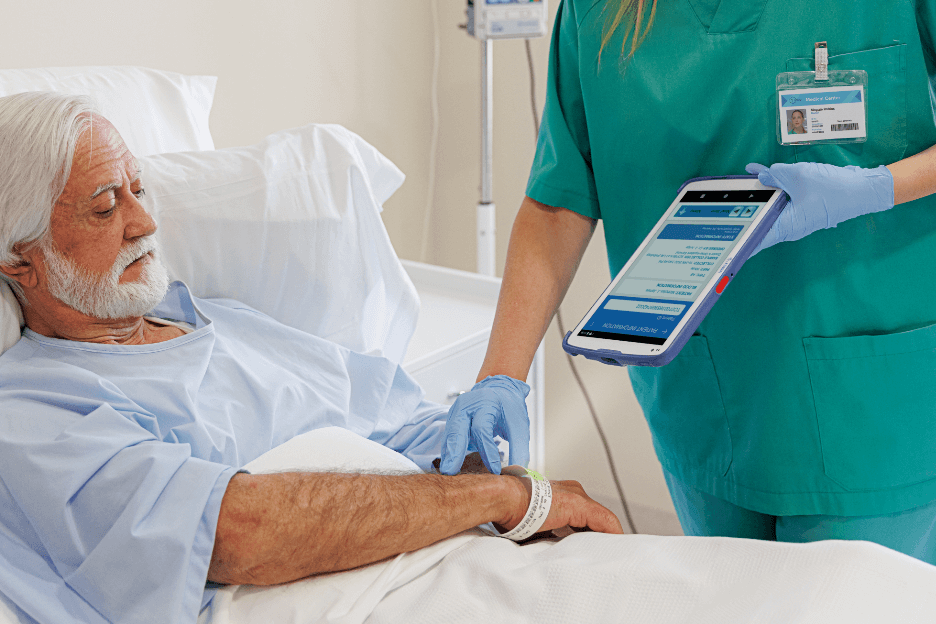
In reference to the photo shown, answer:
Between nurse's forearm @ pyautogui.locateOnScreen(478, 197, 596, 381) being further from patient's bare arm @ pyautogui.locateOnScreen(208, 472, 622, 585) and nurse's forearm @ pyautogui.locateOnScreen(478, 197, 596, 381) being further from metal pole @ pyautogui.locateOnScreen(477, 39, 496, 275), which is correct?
metal pole @ pyautogui.locateOnScreen(477, 39, 496, 275)

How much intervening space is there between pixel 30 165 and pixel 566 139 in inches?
26.9

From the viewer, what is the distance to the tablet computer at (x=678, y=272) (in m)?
0.82

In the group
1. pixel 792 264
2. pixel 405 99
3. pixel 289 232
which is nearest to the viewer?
pixel 792 264

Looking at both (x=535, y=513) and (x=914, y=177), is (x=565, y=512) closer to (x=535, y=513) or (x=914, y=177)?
(x=535, y=513)

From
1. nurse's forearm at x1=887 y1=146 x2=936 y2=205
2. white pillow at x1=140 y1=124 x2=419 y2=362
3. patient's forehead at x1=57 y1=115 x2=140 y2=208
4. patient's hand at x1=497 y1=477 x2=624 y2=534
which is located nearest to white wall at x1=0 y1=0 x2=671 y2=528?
white pillow at x1=140 y1=124 x2=419 y2=362

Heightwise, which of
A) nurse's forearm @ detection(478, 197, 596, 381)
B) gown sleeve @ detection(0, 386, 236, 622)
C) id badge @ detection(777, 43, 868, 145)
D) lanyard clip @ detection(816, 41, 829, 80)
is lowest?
gown sleeve @ detection(0, 386, 236, 622)

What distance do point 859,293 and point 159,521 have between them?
2.66 ft

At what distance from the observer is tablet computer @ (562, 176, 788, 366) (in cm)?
82

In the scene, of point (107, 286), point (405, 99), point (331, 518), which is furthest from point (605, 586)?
point (405, 99)

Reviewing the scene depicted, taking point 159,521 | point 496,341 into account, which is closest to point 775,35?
point 496,341

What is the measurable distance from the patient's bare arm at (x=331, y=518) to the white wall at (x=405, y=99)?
1145mm

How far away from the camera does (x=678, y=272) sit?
2.92ft

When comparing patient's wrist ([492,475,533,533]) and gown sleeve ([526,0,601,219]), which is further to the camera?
gown sleeve ([526,0,601,219])

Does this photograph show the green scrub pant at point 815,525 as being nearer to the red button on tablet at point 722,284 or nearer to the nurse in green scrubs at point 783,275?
the nurse in green scrubs at point 783,275
